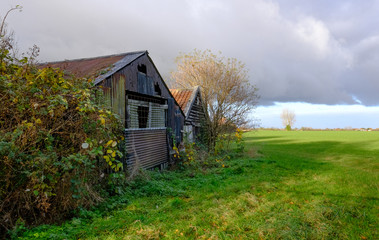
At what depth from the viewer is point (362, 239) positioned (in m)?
4.66

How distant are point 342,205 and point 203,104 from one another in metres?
12.8

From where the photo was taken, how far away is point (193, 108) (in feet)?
54.7

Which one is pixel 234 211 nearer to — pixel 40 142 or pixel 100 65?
pixel 40 142

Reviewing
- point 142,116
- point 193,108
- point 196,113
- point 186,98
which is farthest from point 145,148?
point 196,113

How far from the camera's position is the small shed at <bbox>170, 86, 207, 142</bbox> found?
15.8m

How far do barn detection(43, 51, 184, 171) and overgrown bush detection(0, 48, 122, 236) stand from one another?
7.74 ft

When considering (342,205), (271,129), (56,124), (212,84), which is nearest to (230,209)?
(342,205)

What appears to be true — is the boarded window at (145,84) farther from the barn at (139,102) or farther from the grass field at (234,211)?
the grass field at (234,211)

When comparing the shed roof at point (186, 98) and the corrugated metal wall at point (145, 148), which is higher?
the shed roof at point (186, 98)

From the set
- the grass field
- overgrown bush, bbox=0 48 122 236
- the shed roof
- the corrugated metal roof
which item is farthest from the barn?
the shed roof

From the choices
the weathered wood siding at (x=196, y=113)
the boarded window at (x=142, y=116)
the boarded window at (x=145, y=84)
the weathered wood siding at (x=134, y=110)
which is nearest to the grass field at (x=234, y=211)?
the weathered wood siding at (x=134, y=110)

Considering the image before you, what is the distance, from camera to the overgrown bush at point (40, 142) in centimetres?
429

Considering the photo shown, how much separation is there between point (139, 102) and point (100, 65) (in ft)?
6.82

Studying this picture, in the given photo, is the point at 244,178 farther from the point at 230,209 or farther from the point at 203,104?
the point at 203,104
